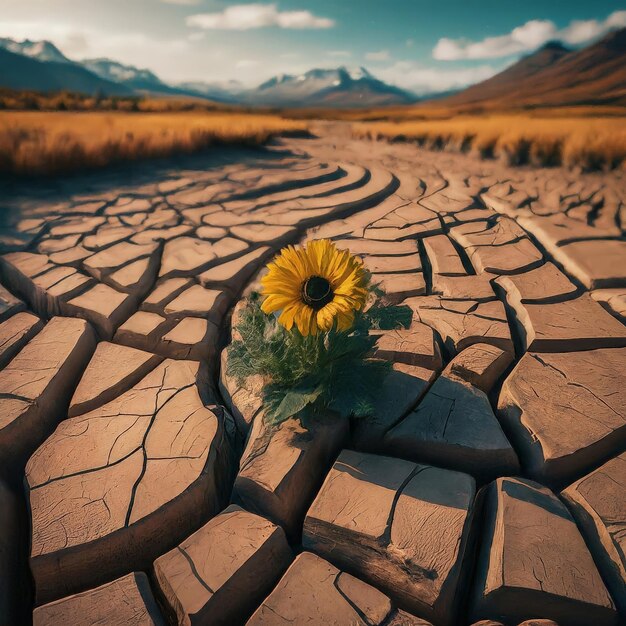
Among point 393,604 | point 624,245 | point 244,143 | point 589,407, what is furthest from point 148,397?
point 244,143

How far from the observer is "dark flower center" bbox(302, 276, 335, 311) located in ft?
3.94

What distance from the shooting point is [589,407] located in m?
1.59

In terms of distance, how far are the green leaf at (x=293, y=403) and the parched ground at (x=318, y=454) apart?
14 centimetres

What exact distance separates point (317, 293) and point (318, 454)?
22.9 inches

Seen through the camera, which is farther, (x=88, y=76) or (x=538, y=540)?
(x=88, y=76)

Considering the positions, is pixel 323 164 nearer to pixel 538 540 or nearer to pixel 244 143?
pixel 244 143

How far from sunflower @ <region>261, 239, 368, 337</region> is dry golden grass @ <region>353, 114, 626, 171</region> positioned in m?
4.96

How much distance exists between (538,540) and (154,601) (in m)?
1.02

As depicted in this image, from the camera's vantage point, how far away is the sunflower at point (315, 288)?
1.18 meters

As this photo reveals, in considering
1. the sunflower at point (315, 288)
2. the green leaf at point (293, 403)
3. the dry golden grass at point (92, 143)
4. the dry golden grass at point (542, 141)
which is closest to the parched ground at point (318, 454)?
the green leaf at point (293, 403)

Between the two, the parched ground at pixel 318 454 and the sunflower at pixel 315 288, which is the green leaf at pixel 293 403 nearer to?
the parched ground at pixel 318 454

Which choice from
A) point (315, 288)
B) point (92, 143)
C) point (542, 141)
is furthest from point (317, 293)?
point (542, 141)

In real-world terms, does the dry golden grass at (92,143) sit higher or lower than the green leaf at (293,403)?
higher

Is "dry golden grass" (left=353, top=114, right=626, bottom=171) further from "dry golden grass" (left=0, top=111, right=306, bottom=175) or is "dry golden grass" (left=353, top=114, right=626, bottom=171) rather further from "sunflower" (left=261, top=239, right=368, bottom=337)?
"sunflower" (left=261, top=239, right=368, bottom=337)
